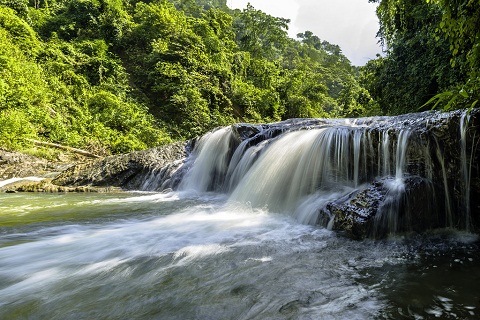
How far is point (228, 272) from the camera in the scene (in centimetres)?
244

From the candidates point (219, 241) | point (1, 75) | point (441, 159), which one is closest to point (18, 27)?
point (1, 75)

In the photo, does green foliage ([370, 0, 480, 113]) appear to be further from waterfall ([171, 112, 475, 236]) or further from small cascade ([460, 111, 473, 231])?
small cascade ([460, 111, 473, 231])

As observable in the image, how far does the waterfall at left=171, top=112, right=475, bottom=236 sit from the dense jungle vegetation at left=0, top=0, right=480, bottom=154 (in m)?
0.97

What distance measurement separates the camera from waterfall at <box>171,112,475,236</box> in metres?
3.39

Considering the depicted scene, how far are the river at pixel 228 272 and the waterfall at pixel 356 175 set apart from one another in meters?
0.30

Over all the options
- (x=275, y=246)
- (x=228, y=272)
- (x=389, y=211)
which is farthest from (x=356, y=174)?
(x=228, y=272)

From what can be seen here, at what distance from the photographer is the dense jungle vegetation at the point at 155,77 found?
10406 mm

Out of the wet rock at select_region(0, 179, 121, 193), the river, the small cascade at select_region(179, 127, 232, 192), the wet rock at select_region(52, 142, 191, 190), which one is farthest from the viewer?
the wet rock at select_region(52, 142, 191, 190)

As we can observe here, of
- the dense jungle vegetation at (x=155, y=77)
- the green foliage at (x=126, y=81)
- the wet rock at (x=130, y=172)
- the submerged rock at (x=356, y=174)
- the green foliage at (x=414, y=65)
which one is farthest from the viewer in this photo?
the green foliage at (x=126, y=81)

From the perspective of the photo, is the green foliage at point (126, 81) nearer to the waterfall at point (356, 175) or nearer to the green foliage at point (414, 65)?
the green foliage at point (414, 65)

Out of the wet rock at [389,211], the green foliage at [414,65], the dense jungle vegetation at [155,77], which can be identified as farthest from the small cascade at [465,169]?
the green foliage at [414,65]

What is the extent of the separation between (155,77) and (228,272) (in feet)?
62.3

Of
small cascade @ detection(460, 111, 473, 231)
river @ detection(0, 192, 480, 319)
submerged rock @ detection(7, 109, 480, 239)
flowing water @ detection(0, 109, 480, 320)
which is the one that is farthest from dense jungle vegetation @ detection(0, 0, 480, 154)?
river @ detection(0, 192, 480, 319)

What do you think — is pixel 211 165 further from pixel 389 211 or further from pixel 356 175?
pixel 389 211
